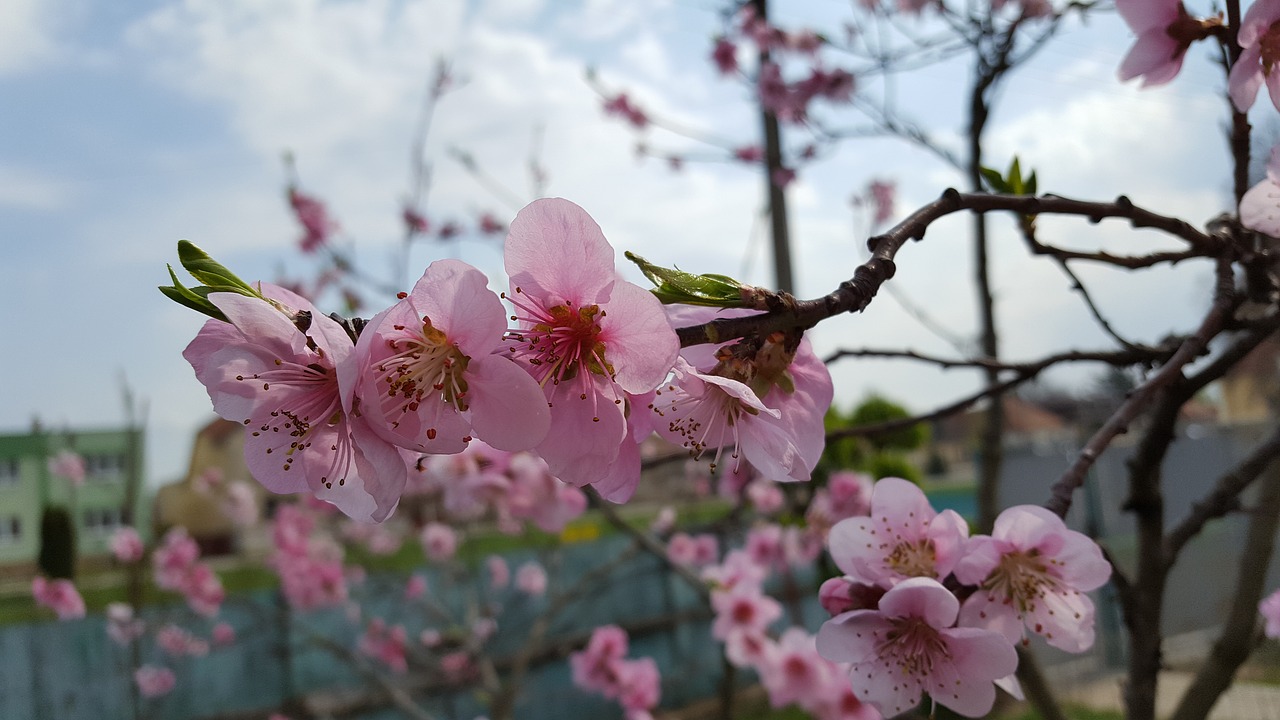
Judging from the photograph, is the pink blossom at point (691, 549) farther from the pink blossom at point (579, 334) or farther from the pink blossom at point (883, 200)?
the pink blossom at point (579, 334)


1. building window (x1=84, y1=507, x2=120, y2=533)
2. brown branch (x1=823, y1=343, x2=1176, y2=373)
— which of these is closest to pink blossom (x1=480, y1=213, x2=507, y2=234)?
building window (x1=84, y1=507, x2=120, y2=533)

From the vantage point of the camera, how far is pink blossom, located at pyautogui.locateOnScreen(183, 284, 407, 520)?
15.9 inches

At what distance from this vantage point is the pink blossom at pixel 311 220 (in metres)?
4.01

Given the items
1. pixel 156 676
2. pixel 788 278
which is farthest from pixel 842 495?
pixel 156 676

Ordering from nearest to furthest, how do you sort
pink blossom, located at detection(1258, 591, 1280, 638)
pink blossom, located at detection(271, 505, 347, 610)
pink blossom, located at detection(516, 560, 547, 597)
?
1. pink blossom, located at detection(1258, 591, 1280, 638)
2. pink blossom, located at detection(271, 505, 347, 610)
3. pink blossom, located at detection(516, 560, 547, 597)

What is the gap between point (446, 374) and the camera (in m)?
0.43

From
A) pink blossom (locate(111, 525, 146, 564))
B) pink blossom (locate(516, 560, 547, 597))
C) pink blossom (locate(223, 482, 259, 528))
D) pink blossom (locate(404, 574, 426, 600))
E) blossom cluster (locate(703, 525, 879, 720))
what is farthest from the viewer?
pink blossom (locate(516, 560, 547, 597))

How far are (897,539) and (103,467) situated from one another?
4.31 metres

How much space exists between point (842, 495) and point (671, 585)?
3.29 meters

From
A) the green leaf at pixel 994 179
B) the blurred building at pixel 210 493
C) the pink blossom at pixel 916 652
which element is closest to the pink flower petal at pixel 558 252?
the pink blossom at pixel 916 652

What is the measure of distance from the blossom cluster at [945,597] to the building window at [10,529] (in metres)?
3.64

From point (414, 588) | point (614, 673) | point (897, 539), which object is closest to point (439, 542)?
point (414, 588)

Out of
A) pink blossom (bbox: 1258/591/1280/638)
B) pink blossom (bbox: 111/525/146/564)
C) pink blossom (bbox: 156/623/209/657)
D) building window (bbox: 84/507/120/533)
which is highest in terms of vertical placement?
building window (bbox: 84/507/120/533)

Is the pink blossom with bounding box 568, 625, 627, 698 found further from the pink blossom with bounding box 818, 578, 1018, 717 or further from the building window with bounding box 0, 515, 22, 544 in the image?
the pink blossom with bounding box 818, 578, 1018, 717
